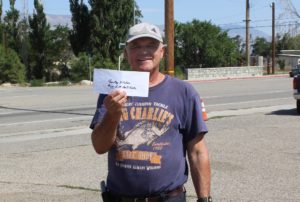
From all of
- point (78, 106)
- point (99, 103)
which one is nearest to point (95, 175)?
point (99, 103)

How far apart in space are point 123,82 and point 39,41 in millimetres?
45729

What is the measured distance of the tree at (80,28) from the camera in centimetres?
4828

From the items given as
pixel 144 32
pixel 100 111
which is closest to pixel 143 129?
pixel 100 111

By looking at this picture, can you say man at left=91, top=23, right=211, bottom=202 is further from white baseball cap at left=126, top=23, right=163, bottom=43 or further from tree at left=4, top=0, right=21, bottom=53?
tree at left=4, top=0, right=21, bottom=53

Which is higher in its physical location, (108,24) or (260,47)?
(108,24)

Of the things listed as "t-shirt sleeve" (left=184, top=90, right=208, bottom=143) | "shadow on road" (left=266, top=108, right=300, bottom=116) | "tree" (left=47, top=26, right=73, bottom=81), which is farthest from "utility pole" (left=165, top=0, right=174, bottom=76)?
"tree" (left=47, top=26, right=73, bottom=81)

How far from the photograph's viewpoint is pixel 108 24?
45.9 metres

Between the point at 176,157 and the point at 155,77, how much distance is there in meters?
0.46

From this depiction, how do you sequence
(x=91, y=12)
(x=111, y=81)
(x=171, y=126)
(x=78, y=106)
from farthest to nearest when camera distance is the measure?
(x=91, y=12) < (x=78, y=106) < (x=171, y=126) < (x=111, y=81)

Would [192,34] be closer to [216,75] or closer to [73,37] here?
[216,75]

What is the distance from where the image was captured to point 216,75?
4844 centimetres

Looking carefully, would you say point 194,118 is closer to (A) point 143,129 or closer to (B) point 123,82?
(A) point 143,129

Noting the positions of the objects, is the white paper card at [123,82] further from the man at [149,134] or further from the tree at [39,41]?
the tree at [39,41]

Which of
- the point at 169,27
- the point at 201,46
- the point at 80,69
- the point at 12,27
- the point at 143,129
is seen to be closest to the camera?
the point at 143,129
